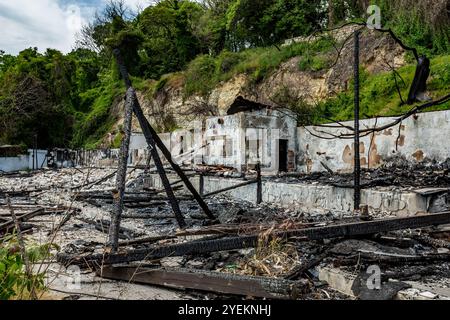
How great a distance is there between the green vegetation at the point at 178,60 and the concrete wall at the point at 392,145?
298 centimetres

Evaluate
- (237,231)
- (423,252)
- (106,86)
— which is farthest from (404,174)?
(106,86)

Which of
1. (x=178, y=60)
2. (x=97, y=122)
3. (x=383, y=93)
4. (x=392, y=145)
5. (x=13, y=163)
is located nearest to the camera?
(x=392, y=145)

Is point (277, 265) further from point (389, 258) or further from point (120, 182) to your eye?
point (120, 182)

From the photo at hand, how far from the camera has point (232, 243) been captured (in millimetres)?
3979

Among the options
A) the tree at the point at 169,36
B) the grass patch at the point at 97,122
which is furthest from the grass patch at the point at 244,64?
the grass patch at the point at 97,122

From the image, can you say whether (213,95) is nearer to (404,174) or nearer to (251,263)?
(404,174)

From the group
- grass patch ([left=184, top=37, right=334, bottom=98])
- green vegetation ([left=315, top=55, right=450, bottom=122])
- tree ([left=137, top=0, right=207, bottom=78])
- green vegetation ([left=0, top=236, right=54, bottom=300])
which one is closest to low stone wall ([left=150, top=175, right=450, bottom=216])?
green vegetation ([left=315, top=55, right=450, bottom=122])

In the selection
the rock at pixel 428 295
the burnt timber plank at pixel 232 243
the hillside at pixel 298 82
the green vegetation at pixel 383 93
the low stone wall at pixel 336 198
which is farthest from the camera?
the hillside at pixel 298 82

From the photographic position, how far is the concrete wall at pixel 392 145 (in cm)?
1234

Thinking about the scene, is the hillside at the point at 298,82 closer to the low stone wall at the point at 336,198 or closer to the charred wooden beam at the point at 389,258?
the low stone wall at the point at 336,198

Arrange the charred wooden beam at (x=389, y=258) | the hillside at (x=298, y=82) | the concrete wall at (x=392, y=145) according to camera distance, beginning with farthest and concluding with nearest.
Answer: the hillside at (x=298, y=82), the concrete wall at (x=392, y=145), the charred wooden beam at (x=389, y=258)

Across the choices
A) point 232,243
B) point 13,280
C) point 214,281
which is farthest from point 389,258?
point 13,280

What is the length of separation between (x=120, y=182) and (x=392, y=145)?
11855mm

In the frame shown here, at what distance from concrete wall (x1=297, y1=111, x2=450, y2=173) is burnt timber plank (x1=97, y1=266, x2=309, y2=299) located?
25.8 feet
